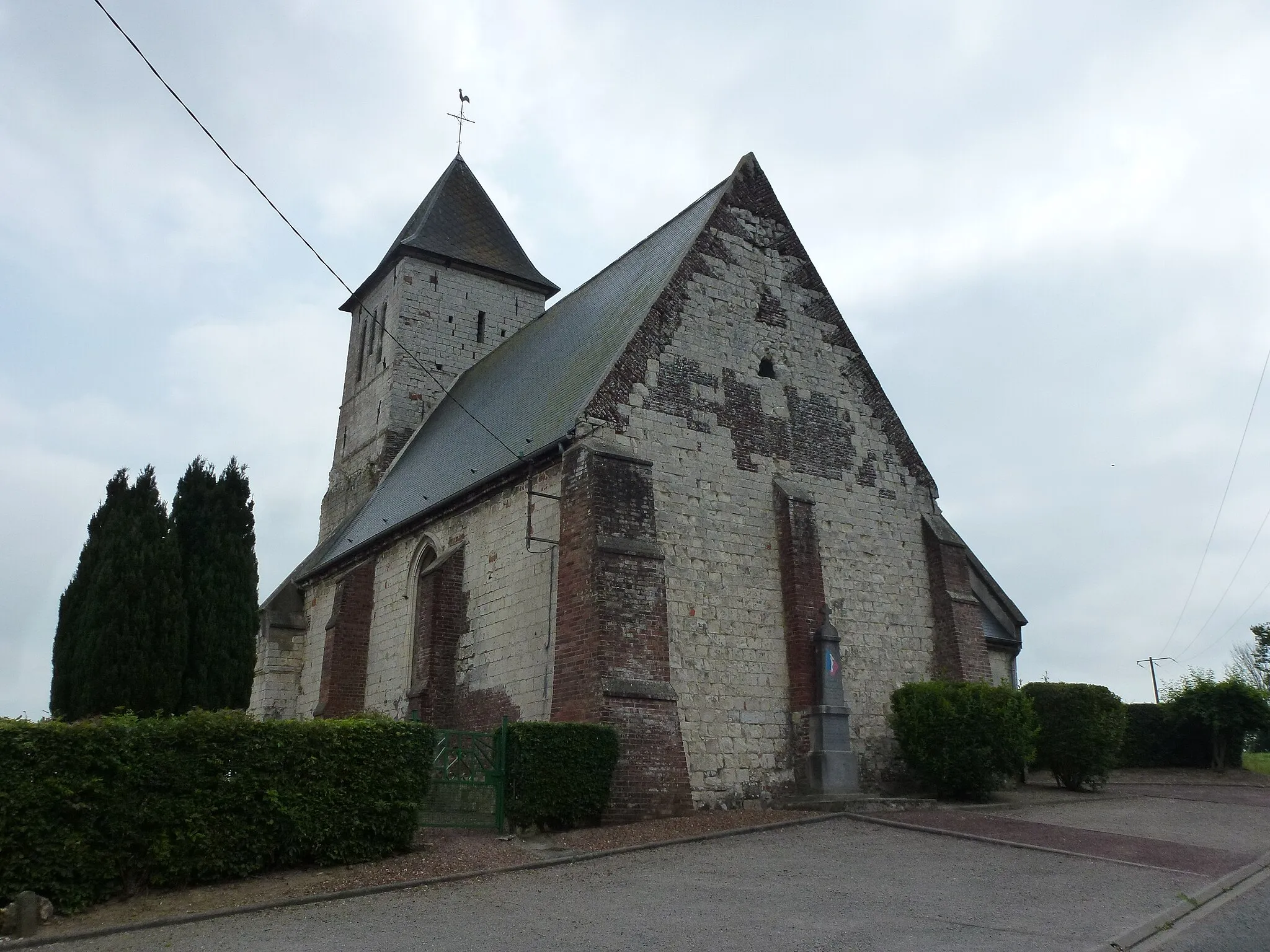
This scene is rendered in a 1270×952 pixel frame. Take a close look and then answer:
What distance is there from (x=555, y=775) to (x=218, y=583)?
11.5 metres

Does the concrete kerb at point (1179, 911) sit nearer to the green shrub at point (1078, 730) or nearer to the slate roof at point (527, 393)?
the green shrub at point (1078, 730)

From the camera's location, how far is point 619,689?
39.8 ft

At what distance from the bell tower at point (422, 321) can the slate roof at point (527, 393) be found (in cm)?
130

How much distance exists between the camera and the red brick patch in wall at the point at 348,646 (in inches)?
736

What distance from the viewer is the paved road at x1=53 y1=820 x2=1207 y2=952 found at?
6.93 meters

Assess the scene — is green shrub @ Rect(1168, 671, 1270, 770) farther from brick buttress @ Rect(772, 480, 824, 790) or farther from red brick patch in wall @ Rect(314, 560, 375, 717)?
red brick patch in wall @ Rect(314, 560, 375, 717)

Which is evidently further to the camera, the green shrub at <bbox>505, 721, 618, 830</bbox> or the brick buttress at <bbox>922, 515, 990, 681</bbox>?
the brick buttress at <bbox>922, 515, 990, 681</bbox>

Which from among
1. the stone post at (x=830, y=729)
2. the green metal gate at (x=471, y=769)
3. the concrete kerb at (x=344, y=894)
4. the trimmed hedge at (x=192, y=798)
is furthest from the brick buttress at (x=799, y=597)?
the trimmed hedge at (x=192, y=798)

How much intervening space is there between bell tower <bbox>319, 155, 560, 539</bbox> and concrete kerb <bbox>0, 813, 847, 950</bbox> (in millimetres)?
15796

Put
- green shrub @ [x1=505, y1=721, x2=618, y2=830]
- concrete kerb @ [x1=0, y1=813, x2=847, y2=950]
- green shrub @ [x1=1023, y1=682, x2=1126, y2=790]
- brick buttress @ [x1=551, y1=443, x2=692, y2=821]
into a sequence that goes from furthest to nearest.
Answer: green shrub @ [x1=1023, y1=682, x2=1126, y2=790]
brick buttress @ [x1=551, y1=443, x2=692, y2=821]
green shrub @ [x1=505, y1=721, x2=618, y2=830]
concrete kerb @ [x1=0, y1=813, x2=847, y2=950]

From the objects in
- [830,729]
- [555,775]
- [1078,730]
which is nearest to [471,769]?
[555,775]

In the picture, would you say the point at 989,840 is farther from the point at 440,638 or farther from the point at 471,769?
the point at 440,638

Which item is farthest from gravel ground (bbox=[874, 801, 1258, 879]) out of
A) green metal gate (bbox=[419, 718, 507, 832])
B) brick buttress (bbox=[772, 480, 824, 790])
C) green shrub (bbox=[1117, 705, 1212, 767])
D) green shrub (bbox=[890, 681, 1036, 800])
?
green shrub (bbox=[1117, 705, 1212, 767])

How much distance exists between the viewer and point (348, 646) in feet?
62.3
